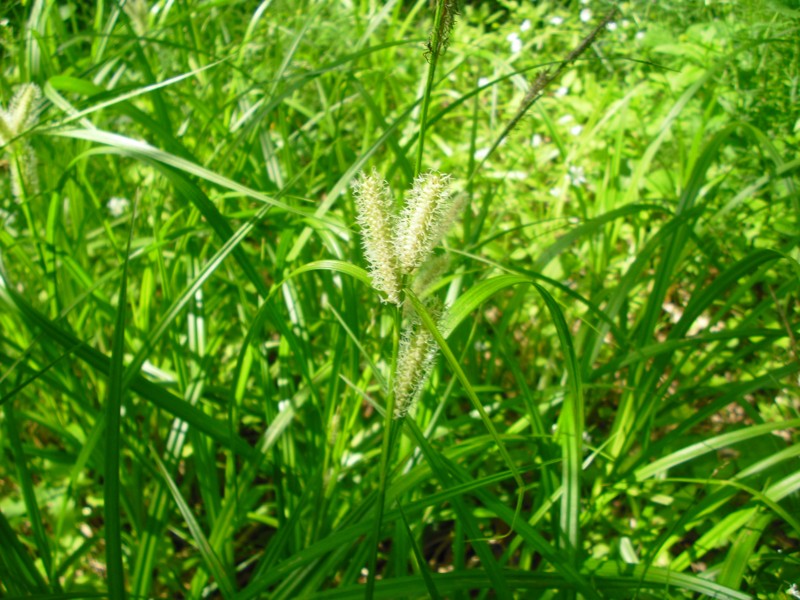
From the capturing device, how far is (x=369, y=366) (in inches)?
53.0

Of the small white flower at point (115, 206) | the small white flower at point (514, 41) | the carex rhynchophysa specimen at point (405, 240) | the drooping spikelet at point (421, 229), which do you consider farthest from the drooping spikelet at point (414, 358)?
the small white flower at point (514, 41)

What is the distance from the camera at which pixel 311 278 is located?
203 centimetres

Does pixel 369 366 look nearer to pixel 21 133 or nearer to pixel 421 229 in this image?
pixel 421 229

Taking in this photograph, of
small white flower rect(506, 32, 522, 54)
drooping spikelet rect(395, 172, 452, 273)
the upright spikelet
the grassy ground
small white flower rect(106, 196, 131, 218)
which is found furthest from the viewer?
small white flower rect(506, 32, 522, 54)

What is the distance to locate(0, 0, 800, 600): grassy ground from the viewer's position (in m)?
1.23

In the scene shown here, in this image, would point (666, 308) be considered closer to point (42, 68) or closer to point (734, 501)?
point (734, 501)

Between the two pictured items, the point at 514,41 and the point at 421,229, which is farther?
the point at 514,41

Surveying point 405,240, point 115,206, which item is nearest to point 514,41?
point 115,206

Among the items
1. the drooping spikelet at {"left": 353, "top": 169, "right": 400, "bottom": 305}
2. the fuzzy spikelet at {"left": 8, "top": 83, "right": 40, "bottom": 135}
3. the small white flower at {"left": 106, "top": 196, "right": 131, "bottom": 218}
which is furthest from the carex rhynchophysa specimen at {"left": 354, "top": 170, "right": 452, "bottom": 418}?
the small white flower at {"left": 106, "top": 196, "right": 131, "bottom": 218}

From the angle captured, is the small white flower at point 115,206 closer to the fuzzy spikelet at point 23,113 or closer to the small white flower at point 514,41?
the fuzzy spikelet at point 23,113

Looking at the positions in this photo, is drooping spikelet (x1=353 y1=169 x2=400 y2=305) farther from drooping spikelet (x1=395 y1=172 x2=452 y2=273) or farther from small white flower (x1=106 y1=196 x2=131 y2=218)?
small white flower (x1=106 y1=196 x2=131 y2=218)

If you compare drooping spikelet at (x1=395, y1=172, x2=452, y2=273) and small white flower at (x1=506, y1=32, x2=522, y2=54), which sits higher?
small white flower at (x1=506, y1=32, x2=522, y2=54)

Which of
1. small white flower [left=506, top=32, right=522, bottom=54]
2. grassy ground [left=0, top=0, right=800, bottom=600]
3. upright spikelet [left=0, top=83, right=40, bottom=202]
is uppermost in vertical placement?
small white flower [left=506, top=32, right=522, bottom=54]

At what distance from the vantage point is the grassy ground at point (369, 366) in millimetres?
1229
